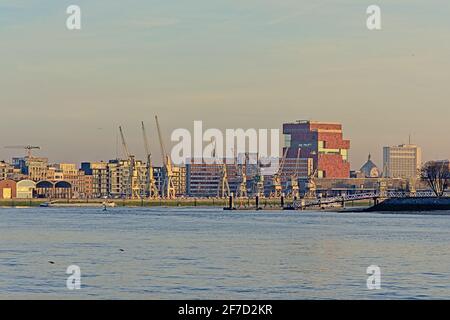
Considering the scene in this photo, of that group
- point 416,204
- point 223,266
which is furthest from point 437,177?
point 223,266

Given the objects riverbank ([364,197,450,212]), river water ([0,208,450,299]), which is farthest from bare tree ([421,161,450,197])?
river water ([0,208,450,299])

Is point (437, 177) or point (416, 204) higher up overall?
point (437, 177)

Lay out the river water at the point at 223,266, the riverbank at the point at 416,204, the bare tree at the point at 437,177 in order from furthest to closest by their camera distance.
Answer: the bare tree at the point at 437,177, the riverbank at the point at 416,204, the river water at the point at 223,266

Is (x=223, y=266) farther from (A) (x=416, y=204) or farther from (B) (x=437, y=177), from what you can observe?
(B) (x=437, y=177)

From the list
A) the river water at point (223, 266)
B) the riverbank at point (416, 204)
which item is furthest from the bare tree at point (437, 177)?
the river water at point (223, 266)

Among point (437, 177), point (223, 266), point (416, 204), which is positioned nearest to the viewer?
point (223, 266)

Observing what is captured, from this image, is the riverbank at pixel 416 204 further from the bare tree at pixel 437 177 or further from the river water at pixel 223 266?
the river water at pixel 223 266

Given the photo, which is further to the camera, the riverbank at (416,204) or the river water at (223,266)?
the riverbank at (416,204)

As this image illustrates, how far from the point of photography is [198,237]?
74.2m
